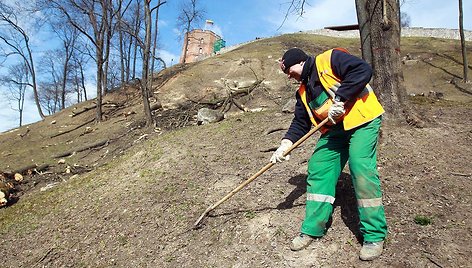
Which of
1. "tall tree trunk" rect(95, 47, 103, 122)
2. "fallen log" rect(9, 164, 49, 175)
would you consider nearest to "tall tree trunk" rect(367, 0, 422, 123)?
"fallen log" rect(9, 164, 49, 175)

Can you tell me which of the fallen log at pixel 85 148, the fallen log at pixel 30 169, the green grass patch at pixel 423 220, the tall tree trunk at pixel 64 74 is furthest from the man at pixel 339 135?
the tall tree trunk at pixel 64 74

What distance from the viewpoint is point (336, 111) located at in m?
2.90

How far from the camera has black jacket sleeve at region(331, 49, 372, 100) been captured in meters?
2.84

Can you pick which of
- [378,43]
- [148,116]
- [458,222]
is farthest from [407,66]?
[458,222]

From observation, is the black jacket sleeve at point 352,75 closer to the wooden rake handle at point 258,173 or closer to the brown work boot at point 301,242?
the wooden rake handle at point 258,173

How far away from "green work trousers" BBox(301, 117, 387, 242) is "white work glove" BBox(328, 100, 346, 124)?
196 mm

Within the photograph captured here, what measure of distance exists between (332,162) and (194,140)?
389 centimetres

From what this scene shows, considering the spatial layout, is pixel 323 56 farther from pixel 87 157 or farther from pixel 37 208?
pixel 87 157

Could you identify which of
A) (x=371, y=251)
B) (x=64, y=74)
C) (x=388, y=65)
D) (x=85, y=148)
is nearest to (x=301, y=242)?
(x=371, y=251)

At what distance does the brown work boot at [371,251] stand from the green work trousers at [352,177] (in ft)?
0.13

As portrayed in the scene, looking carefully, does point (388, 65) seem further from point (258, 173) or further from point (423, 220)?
point (258, 173)

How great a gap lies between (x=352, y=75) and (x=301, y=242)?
148cm

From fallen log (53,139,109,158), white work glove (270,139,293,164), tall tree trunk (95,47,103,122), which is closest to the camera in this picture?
white work glove (270,139,293,164)

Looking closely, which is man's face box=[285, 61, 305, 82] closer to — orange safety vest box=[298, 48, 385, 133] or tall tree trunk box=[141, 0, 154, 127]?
orange safety vest box=[298, 48, 385, 133]
